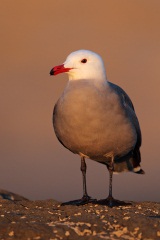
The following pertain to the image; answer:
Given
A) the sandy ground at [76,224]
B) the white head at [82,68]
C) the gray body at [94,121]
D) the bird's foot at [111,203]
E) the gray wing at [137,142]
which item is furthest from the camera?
the gray wing at [137,142]

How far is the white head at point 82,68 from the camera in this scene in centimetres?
930

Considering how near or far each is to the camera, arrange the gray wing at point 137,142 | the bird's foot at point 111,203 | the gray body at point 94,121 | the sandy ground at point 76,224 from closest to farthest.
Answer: the sandy ground at point 76,224, the gray body at point 94,121, the bird's foot at point 111,203, the gray wing at point 137,142

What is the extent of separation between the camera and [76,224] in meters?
6.77

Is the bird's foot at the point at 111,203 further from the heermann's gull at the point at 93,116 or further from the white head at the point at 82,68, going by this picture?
the white head at the point at 82,68

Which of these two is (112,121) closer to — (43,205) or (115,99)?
(115,99)

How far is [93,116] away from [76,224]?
7.38 ft

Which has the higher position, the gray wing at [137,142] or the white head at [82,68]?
the white head at [82,68]

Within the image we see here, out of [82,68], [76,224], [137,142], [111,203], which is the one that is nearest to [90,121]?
[82,68]

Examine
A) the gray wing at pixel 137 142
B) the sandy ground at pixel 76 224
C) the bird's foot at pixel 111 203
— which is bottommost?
the sandy ground at pixel 76 224

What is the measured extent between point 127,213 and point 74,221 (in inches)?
30.9

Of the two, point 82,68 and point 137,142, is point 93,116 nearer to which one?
point 82,68

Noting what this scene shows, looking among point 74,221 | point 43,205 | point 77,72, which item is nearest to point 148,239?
point 74,221

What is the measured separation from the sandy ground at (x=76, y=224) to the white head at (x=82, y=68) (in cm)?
200

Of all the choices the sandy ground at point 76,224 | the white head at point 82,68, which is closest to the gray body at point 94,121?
the white head at point 82,68
